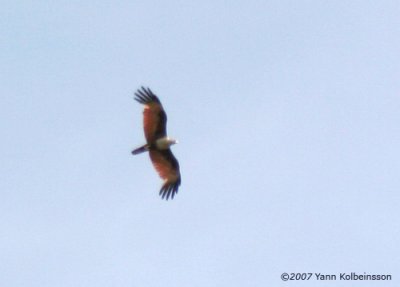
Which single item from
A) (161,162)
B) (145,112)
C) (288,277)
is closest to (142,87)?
(145,112)

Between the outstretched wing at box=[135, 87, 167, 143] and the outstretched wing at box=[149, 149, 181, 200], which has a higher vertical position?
the outstretched wing at box=[135, 87, 167, 143]

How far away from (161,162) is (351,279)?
9121 mm

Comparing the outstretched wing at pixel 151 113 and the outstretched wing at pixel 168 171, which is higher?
the outstretched wing at pixel 151 113

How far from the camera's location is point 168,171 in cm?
3069

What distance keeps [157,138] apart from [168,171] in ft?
6.25

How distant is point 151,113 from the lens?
29.1 meters

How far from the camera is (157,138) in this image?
2945 centimetres

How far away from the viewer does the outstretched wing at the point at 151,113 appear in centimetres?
2912

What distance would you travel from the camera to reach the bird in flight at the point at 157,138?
29156 mm

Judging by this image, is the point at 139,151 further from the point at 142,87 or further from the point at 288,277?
the point at 288,277

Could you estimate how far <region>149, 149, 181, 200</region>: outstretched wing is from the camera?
30.4m

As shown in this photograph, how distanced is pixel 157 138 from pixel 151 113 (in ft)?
3.57

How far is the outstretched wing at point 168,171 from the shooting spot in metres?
30.4

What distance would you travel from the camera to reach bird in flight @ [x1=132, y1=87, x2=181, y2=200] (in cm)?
2916
